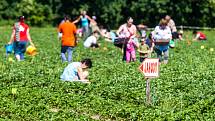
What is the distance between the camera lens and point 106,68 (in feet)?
66.0

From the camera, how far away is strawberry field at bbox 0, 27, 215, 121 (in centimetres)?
1328

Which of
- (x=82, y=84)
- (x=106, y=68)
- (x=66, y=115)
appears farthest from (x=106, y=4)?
(x=66, y=115)

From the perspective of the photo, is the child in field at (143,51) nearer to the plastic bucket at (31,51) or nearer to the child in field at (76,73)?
the child in field at (76,73)

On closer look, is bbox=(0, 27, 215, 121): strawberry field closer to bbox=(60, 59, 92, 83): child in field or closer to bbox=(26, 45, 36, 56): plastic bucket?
bbox=(60, 59, 92, 83): child in field

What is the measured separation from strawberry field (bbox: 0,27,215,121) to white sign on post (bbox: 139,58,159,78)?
60 centimetres

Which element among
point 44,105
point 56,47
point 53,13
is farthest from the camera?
point 53,13

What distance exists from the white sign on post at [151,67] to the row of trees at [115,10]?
39.9 metres

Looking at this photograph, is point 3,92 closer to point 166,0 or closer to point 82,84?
point 82,84

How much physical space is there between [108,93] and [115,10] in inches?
1613

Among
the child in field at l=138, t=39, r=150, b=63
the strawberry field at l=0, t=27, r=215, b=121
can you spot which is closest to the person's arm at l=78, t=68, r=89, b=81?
the strawberry field at l=0, t=27, r=215, b=121

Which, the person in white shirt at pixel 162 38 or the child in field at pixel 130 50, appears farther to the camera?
the child in field at pixel 130 50

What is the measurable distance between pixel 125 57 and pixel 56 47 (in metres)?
8.83

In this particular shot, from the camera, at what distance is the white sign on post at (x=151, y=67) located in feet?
47.2

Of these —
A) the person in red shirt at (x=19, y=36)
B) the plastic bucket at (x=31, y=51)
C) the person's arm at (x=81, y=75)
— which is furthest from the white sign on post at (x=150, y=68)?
the plastic bucket at (x=31, y=51)
